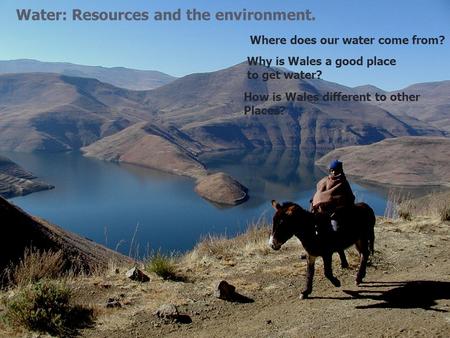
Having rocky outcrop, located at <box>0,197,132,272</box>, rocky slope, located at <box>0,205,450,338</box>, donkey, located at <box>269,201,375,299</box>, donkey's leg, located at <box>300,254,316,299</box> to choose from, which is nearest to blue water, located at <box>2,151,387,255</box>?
rocky outcrop, located at <box>0,197,132,272</box>

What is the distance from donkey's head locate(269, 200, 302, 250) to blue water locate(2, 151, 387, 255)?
27779 mm

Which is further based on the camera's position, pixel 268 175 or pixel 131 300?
pixel 268 175

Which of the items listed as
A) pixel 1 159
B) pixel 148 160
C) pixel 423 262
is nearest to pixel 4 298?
pixel 423 262

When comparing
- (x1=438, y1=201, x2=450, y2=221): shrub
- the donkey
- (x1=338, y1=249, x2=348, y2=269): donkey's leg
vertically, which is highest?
the donkey

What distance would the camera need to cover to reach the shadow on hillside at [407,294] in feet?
19.9

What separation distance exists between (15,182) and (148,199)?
114ft

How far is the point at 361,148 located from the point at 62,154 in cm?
11611

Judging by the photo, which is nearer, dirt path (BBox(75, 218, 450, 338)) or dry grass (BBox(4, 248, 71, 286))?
dirt path (BBox(75, 218, 450, 338))

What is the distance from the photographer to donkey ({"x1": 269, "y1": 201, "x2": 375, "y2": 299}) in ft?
20.5

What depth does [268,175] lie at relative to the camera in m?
143

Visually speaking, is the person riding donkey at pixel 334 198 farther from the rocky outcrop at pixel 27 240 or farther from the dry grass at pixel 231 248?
the rocky outcrop at pixel 27 240

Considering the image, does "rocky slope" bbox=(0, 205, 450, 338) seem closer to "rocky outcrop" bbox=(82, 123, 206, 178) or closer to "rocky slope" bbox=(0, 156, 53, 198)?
"rocky slope" bbox=(0, 156, 53, 198)

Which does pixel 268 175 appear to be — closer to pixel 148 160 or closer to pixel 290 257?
pixel 148 160

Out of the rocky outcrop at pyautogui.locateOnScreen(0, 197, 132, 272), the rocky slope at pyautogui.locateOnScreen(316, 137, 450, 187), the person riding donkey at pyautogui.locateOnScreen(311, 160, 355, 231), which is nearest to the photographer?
the person riding donkey at pyautogui.locateOnScreen(311, 160, 355, 231)
